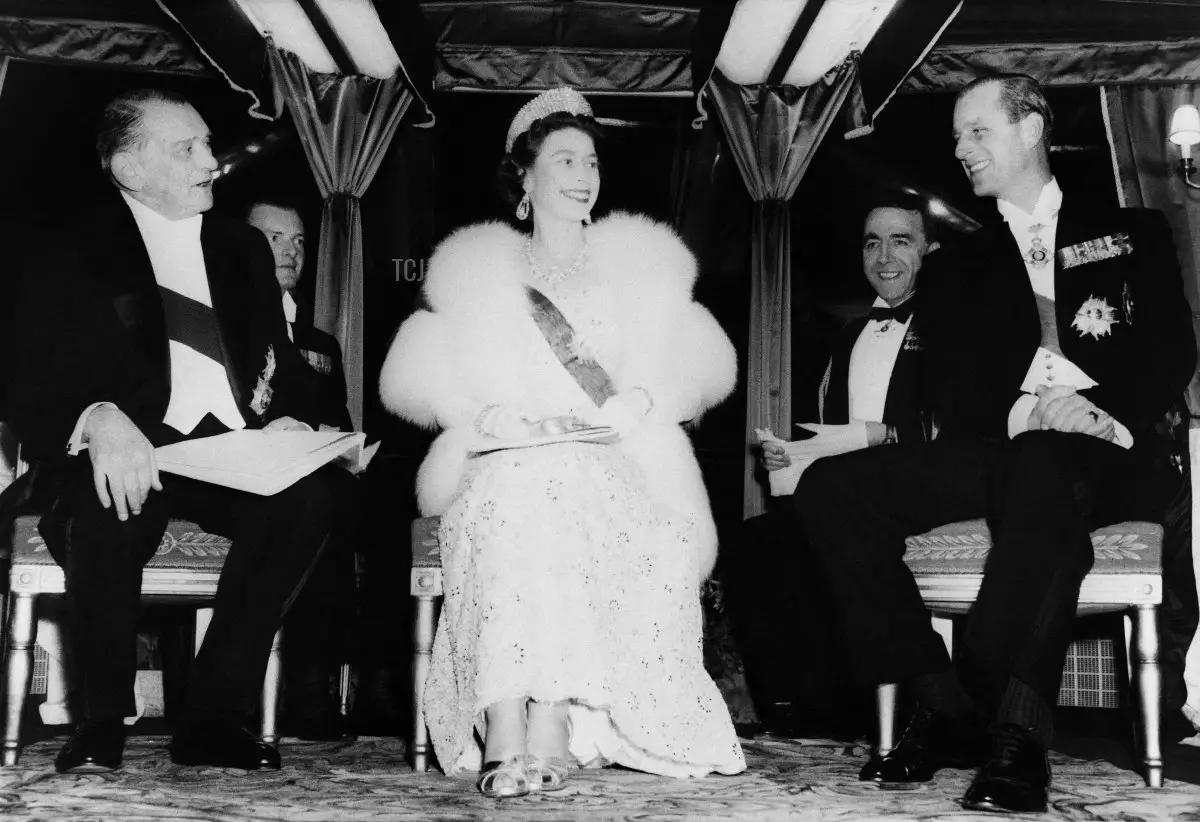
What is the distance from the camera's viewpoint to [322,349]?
185 inches

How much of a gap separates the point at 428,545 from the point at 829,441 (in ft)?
4.19

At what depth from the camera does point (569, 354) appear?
3094mm

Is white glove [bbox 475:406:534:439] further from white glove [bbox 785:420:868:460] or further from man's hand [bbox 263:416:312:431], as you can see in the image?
white glove [bbox 785:420:868:460]

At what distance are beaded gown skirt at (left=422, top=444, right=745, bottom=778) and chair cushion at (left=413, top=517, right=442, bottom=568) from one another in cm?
19

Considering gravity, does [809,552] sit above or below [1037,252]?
below

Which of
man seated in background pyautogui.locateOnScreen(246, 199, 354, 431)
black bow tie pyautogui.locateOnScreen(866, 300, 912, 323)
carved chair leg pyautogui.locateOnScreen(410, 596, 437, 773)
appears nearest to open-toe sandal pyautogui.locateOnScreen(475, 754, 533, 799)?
carved chair leg pyautogui.locateOnScreen(410, 596, 437, 773)

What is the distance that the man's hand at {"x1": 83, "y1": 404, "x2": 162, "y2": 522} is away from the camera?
9.69 ft

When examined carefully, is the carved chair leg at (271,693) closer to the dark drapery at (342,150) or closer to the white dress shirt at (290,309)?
the white dress shirt at (290,309)

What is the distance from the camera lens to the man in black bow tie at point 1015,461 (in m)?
2.64

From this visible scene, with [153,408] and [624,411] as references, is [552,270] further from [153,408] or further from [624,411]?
[153,408]

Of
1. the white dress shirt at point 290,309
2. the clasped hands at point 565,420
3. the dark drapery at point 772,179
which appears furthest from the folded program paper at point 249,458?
the dark drapery at point 772,179

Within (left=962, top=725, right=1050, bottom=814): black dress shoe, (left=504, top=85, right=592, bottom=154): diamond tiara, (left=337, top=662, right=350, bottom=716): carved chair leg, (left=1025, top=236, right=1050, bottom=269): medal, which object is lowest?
(left=337, top=662, right=350, bottom=716): carved chair leg

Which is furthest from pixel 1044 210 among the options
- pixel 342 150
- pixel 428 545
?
pixel 342 150

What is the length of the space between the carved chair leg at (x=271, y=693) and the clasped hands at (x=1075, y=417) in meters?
2.15
